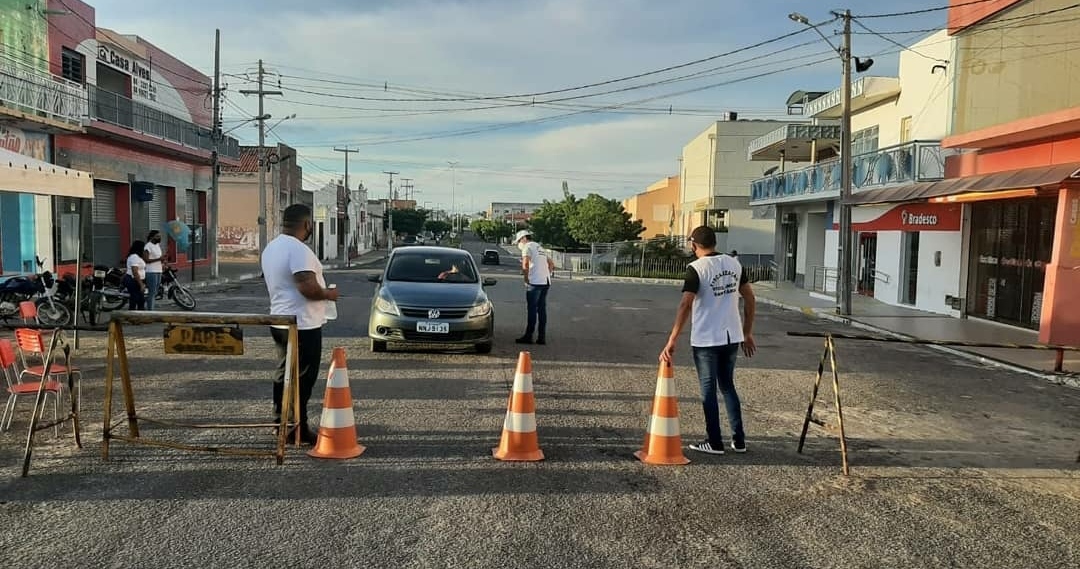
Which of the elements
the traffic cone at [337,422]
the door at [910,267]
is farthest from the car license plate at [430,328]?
the door at [910,267]

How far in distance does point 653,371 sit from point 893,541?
569 centimetres

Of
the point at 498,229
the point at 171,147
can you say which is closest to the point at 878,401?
the point at 171,147

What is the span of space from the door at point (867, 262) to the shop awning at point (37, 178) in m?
22.4

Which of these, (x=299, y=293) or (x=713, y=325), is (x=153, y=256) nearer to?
(x=299, y=293)

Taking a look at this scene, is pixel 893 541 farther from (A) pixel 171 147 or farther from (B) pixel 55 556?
(A) pixel 171 147

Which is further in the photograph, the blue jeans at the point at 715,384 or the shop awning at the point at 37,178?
the shop awning at the point at 37,178

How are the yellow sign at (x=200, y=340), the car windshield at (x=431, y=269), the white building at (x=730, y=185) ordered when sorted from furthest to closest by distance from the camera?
the white building at (x=730, y=185) < the car windshield at (x=431, y=269) < the yellow sign at (x=200, y=340)

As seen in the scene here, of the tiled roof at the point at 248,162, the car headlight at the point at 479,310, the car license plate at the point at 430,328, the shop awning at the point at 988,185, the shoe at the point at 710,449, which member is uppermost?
the tiled roof at the point at 248,162

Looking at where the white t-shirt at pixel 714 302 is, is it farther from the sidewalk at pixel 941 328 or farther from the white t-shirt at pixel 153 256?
the white t-shirt at pixel 153 256

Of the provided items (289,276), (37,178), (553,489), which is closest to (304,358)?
(289,276)

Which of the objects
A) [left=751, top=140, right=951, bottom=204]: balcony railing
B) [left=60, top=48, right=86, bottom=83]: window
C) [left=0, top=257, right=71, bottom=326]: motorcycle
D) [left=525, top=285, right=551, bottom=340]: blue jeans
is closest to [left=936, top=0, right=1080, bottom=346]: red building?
[left=751, top=140, right=951, bottom=204]: balcony railing

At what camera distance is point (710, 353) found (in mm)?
6000

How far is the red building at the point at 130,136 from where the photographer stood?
2189 cm

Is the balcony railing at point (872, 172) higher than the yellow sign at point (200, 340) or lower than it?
higher
